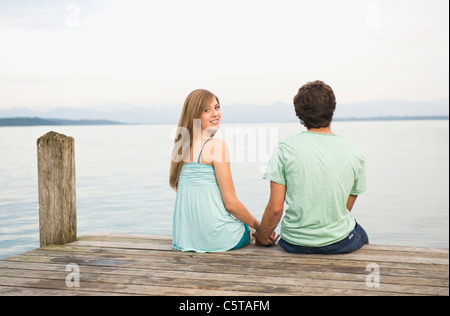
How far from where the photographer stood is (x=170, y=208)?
42.3 feet

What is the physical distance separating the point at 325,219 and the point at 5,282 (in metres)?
2.14

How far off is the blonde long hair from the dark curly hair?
0.72 meters

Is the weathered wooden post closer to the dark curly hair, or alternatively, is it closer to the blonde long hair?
the blonde long hair

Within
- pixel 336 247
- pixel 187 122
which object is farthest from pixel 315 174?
pixel 187 122

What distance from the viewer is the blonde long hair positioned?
3582mm

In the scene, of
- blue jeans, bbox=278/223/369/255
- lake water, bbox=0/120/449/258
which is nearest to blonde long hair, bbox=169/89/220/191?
blue jeans, bbox=278/223/369/255

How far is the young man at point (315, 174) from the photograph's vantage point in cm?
325

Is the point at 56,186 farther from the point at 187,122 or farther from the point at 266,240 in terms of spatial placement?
the point at 266,240

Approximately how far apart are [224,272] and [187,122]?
1.18 m

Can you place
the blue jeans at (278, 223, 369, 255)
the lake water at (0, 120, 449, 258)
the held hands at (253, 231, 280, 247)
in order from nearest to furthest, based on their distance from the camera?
the blue jeans at (278, 223, 369, 255)
the held hands at (253, 231, 280, 247)
the lake water at (0, 120, 449, 258)

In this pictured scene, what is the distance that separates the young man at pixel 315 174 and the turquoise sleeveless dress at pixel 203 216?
1.39ft

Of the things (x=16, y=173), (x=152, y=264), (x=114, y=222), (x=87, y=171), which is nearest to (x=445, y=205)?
(x=114, y=222)
